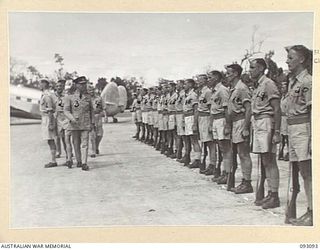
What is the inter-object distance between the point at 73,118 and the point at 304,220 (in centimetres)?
67

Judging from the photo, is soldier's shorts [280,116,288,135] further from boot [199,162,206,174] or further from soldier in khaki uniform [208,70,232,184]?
boot [199,162,206,174]

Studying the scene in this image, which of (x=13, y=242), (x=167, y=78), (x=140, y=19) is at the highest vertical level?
(x=140, y=19)

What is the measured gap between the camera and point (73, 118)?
2.24m

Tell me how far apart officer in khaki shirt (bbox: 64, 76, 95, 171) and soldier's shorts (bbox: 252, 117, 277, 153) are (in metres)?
0.44

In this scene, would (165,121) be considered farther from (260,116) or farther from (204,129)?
(260,116)

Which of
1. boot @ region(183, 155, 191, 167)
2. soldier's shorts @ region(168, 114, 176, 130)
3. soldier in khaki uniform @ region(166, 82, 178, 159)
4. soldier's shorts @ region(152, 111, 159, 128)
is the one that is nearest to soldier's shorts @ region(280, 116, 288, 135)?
boot @ region(183, 155, 191, 167)

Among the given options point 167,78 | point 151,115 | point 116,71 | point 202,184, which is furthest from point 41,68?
point 151,115

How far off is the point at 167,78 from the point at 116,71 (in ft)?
0.46

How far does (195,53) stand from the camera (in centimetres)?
205

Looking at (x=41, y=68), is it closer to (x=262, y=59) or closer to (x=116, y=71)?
(x=116, y=71)

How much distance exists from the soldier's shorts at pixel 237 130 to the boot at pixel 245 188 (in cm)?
11

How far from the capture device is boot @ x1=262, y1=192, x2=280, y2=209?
2025 mm

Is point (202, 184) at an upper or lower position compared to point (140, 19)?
lower

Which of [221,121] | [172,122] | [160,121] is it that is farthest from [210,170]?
[160,121]
